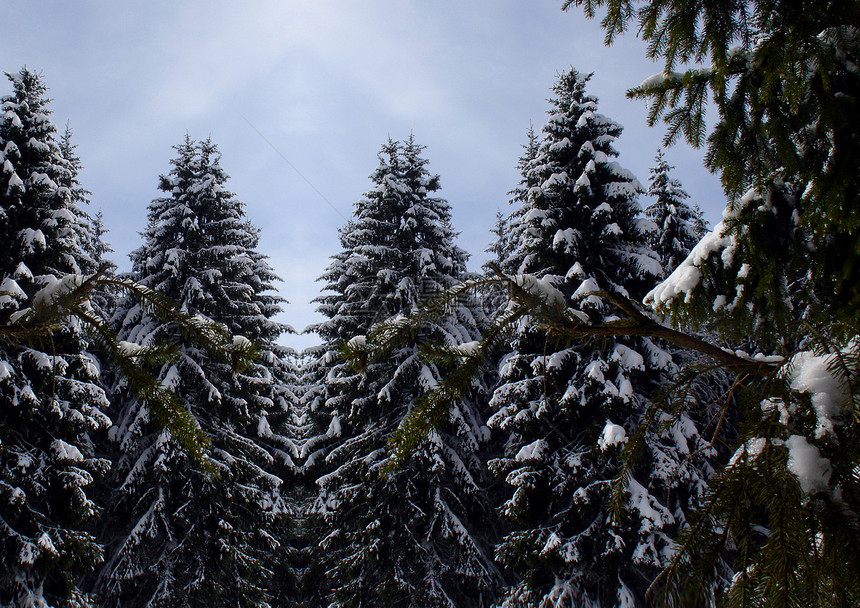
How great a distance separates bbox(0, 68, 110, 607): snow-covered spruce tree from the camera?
968 centimetres

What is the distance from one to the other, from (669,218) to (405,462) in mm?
11583

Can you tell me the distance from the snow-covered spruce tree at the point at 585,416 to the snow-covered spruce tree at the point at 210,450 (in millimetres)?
6617

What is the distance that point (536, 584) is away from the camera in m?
10.6

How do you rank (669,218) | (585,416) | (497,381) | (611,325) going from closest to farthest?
1. (611,325)
2. (585,416)
3. (497,381)
4. (669,218)

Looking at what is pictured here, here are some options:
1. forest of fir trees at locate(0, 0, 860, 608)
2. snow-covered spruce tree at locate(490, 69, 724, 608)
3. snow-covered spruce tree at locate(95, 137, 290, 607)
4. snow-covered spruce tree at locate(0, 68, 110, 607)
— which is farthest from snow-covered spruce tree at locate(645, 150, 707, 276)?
snow-covered spruce tree at locate(0, 68, 110, 607)

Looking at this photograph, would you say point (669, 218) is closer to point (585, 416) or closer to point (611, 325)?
point (585, 416)

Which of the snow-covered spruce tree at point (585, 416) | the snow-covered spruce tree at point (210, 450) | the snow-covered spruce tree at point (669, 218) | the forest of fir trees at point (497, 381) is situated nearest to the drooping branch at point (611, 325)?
the forest of fir trees at point (497, 381)

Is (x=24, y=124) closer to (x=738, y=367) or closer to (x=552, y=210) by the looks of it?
(x=552, y=210)

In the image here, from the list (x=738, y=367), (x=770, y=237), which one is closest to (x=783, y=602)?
(x=738, y=367)

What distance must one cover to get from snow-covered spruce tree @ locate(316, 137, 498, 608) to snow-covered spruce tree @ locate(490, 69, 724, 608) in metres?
1.64

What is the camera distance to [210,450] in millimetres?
13469

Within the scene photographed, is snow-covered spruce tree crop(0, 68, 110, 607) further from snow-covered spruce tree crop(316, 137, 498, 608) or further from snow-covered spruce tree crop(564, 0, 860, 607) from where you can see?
snow-covered spruce tree crop(564, 0, 860, 607)

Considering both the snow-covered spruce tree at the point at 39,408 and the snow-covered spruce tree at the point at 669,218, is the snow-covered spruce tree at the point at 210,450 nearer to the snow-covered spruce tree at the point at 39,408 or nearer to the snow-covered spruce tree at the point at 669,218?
the snow-covered spruce tree at the point at 39,408

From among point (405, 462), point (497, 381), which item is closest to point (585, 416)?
point (497, 381)
